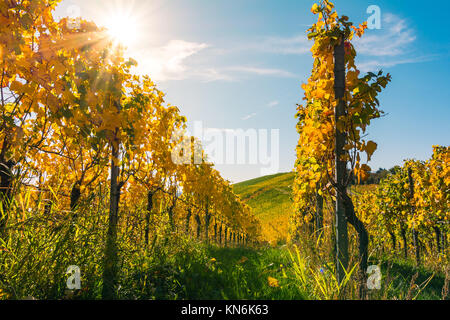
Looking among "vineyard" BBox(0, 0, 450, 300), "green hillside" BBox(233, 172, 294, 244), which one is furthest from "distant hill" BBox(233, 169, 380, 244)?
"vineyard" BBox(0, 0, 450, 300)

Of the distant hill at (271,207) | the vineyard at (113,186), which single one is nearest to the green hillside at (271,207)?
the distant hill at (271,207)

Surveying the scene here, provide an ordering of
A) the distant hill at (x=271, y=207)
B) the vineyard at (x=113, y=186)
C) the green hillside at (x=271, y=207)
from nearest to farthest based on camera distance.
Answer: the vineyard at (x=113, y=186)
the distant hill at (x=271, y=207)
the green hillside at (x=271, y=207)

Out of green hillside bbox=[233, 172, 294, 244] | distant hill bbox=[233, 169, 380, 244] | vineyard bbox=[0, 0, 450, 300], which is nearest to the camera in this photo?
vineyard bbox=[0, 0, 450, 300]

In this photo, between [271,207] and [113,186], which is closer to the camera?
[113,186]

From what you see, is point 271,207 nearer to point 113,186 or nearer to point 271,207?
point 271,207

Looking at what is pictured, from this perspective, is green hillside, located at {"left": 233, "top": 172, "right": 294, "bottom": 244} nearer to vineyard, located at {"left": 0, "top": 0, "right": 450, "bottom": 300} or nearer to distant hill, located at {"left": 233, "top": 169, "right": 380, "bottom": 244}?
distant hill, located at {"left": 233, "top": 169, "right": 380, "bottom": 244}

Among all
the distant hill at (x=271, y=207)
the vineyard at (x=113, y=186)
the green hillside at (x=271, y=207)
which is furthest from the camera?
the green hillside at (x=271, y=207)

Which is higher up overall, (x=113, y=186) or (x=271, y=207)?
(x=113, y=186)

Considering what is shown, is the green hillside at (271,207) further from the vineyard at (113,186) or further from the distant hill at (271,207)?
the vineyard at (113,186)

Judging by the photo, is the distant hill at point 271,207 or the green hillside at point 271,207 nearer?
the distant hill at point 271,207

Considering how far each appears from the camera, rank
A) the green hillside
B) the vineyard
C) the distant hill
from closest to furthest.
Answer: the vineyard, the distant hill, the green hillside

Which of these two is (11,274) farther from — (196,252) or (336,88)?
(336,88)

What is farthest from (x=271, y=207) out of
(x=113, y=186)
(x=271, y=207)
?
(x=113, y=186)

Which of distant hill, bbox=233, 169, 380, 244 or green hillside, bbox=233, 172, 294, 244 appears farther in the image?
green hillside, bbox=233, 172, 294, 244
